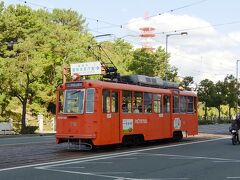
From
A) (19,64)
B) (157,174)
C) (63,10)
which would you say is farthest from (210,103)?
(157,174)

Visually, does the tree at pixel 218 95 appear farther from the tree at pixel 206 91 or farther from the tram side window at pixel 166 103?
the tram side window at pixel 166 103

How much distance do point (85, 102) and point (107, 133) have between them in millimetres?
1462

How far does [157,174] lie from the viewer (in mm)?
12672

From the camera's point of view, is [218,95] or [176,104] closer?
[176,104]

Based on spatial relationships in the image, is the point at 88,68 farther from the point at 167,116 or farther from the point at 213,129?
the point at 167,116

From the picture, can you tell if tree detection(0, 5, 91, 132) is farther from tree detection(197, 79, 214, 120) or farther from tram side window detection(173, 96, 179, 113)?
tree detection(197, 79, 214, 120)

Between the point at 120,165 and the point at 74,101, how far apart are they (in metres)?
5.54

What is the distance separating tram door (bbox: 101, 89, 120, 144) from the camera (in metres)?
19.1

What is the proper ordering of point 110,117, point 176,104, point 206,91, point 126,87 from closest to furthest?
→ point 110,117 → point 126,87 → point 176,104 → point 206,91

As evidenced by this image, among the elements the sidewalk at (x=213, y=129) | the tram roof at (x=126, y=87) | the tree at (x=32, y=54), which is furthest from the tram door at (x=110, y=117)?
the tree at (x=32, y=54)

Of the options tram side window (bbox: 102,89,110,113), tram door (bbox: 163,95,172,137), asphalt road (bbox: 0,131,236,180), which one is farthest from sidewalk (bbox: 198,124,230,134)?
tram side window (bbox: 102,89,110,113)

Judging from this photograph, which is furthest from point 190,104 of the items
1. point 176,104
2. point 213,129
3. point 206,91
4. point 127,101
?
point 206,91

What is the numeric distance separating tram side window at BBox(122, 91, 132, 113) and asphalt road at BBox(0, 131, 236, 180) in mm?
2045

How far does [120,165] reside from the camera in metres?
14.5
